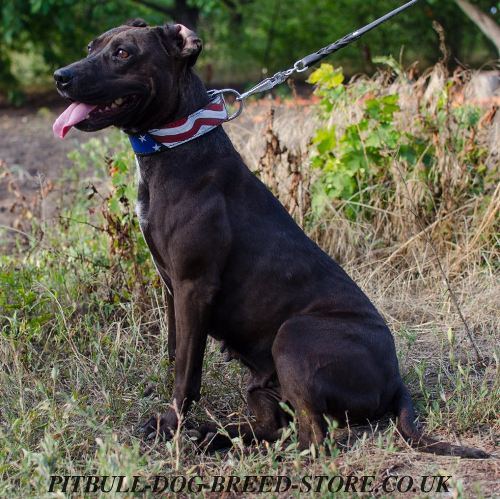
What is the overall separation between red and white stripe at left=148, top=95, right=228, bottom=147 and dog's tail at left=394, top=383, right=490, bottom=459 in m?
1.33

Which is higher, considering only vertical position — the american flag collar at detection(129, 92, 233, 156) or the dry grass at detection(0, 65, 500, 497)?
the american flag collar at detection(129, 92, 233, 156)

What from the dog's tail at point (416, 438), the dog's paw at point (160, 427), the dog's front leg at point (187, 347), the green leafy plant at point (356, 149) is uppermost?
the green leafy plant at point (356, 149)

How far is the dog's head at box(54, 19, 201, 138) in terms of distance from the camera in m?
3.26

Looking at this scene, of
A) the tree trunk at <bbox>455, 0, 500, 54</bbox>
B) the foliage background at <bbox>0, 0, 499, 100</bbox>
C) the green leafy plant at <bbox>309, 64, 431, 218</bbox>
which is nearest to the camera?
the green leafy plant at <bbox>309, 64, 431, 218</bbox>

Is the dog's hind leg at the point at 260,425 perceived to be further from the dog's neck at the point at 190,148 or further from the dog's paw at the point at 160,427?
the dog's neck at the point at 190,148

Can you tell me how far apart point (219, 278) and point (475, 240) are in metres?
2.24

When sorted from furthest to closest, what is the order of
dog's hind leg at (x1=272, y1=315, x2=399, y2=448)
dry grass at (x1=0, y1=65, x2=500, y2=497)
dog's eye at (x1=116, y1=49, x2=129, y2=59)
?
1. dog's eye at (x1=116, y1=49, x2=129, y2=59)
2. dog's hind leg at (x1=272, y1=315, x2=399, y2=448)
3. dry grass at (x1=0, y1=65, x2=500, y2=497)

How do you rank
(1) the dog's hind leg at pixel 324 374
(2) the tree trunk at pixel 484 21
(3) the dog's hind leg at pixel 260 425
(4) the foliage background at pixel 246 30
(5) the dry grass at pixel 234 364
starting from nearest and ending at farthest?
(5) the dry grass at pixel 234 364 < (1) the dog's hind leg at pixel 324 374 < (3) the dog's hind leg at pixel 260 425 < (2) the tree trunk at pixel 484 21 < (4) the foliage background at pixel 246 30

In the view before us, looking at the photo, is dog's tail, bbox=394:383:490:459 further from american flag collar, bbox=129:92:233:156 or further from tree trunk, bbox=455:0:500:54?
tree trunk, bbox=455:0:500:54

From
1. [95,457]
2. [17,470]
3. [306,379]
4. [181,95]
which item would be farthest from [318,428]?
[181,95]

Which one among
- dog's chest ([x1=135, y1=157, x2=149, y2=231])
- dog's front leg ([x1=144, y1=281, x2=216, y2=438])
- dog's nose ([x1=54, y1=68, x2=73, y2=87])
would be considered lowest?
dog's front leg ([x1=144, y1=281, x2=216, y2=438])

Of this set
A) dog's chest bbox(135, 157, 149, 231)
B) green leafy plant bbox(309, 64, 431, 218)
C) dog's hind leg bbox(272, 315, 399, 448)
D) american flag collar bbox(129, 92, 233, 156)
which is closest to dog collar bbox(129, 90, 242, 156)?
american flag collar bbox(129, 92, 233, 156)

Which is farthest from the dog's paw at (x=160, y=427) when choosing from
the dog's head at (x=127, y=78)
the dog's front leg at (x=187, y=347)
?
the dog's head at (x=127, y=78)

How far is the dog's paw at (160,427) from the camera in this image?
3404mm
